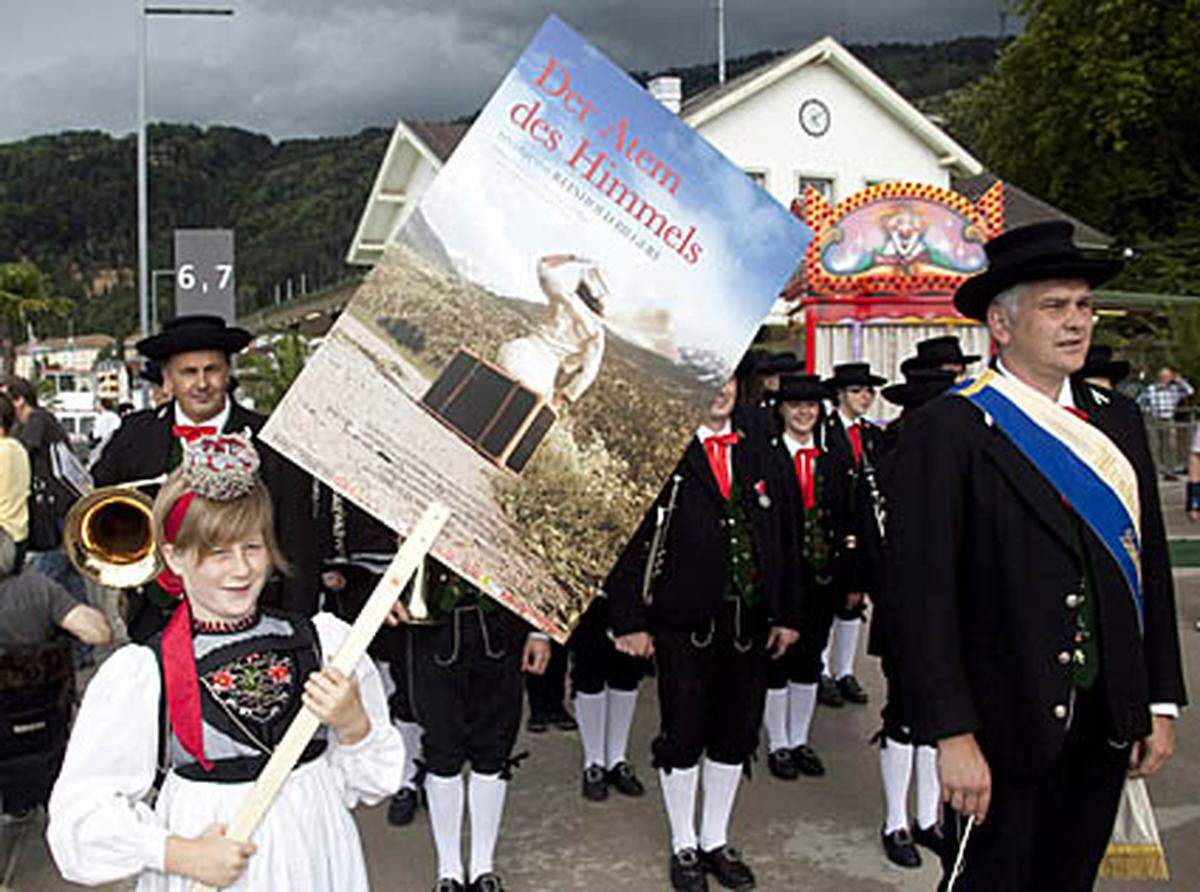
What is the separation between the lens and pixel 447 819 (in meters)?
4.45

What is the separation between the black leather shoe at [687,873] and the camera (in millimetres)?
4457

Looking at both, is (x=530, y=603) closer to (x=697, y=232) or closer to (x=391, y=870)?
(x=697, y=232)

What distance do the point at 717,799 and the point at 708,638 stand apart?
64 cm

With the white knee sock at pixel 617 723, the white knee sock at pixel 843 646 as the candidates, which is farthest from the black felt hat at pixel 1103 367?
the white knee sock at pixel 617 723

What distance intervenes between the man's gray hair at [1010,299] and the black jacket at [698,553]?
5.32 ft

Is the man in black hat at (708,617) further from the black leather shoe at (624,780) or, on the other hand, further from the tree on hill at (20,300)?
the tree on hill at (20,300)

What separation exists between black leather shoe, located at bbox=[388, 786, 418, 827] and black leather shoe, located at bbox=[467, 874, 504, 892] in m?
0.82

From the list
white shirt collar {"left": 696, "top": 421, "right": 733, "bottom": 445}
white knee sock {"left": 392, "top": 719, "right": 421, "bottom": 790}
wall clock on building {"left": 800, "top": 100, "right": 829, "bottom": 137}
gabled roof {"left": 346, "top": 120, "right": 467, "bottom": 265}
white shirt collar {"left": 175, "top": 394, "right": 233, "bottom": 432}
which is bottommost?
white knee sock {"left": 392, "top": 719, "right": 421, "bottom": 790}

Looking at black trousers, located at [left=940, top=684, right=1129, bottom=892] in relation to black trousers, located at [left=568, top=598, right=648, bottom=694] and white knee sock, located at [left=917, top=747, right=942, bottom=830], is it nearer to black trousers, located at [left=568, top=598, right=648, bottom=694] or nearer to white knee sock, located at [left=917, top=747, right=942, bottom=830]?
white knee sock, located at [left=917, top=747, right=942, bottom=830]

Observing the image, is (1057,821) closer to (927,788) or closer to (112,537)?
(927,788)

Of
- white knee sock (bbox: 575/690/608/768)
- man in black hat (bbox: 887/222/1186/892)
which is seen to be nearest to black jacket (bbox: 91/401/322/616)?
white knee sock (bbox: 575/690/608/768)

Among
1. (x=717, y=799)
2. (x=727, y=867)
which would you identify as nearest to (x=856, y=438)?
(x=717, y=799)

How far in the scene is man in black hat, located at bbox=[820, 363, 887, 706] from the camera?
5754 millimetres

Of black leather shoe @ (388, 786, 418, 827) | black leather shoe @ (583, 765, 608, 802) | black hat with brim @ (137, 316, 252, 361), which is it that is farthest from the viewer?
black leather shoe @ (583, 765, 608, 802)
